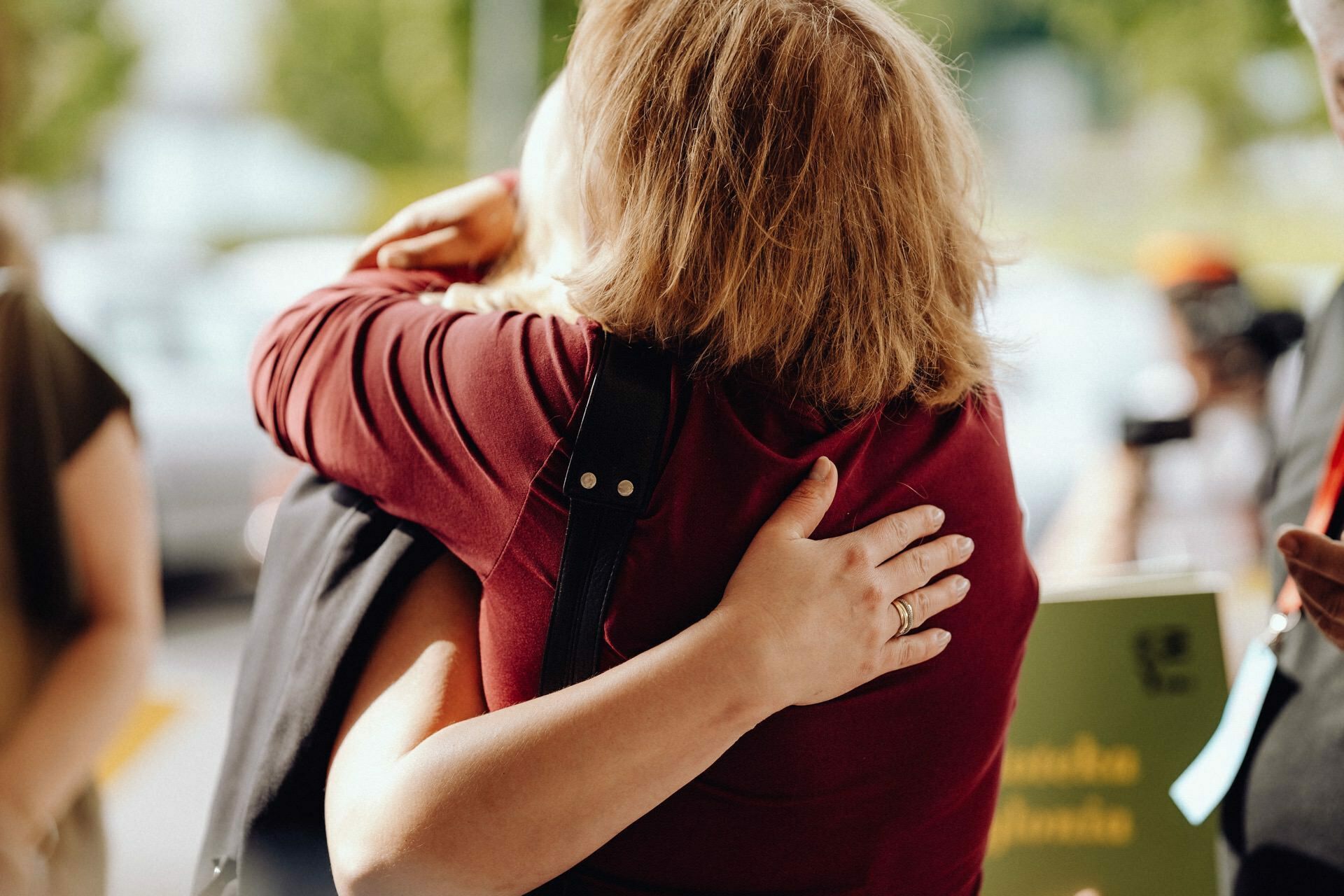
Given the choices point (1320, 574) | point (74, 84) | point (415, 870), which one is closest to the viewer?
point (415, 870)

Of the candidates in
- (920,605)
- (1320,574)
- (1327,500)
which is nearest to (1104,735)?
(1327,500)

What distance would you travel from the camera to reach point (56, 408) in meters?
1.59

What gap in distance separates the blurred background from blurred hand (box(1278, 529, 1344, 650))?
351 millimetres

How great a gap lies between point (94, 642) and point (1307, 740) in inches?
68.8

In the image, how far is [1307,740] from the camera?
155 centimetres

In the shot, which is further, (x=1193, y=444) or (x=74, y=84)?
(x=74, y=84)

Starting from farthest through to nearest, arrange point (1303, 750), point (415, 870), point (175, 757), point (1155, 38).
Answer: point (1155, 38)
point (175, 757)
point (1303, 750)
point (415, 870)

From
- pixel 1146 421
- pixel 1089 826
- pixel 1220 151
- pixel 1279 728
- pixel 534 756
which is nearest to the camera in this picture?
pixel 534 756

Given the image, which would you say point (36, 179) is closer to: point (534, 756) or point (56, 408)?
point (56, 408)

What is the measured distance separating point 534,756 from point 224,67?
502 inches

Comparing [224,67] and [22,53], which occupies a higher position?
[22,53]

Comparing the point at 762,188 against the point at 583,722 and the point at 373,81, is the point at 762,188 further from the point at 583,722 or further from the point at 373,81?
the point at 373,81

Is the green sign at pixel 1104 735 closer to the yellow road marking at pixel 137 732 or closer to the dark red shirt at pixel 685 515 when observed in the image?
the dark red shirt at pixel 685 515

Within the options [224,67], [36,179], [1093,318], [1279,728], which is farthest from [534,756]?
[224,67]
